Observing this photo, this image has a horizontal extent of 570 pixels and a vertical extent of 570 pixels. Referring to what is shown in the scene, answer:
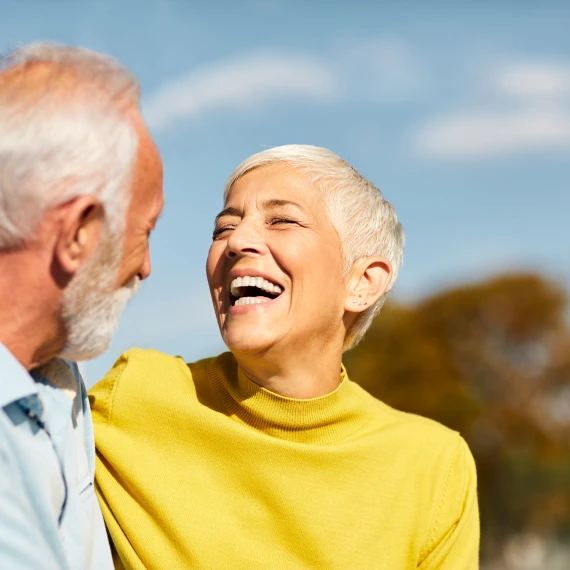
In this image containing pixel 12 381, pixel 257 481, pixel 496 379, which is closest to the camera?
pixel 12 381

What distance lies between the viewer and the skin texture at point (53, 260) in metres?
2.26

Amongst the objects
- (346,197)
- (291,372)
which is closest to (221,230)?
(346,197)

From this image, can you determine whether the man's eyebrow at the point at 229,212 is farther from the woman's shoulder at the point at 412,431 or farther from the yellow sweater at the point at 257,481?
the woman's shoulder at the point at 412,431

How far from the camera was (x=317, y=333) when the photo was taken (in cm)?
341

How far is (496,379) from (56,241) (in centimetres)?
3250

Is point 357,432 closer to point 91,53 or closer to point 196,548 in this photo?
point 196,548

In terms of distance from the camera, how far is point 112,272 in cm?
243

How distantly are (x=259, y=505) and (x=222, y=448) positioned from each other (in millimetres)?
238

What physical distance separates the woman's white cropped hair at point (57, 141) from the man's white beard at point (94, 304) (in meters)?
0.09

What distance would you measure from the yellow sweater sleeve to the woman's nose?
1173 millimetres

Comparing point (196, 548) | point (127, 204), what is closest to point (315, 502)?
point (196, 548)

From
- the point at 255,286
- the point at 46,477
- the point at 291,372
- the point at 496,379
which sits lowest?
the point at 496,379

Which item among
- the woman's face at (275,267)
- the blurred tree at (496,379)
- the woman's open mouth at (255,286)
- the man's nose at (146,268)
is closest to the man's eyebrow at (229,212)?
the woman's face at (275,267)

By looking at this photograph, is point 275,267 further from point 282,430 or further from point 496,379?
point 496,379
